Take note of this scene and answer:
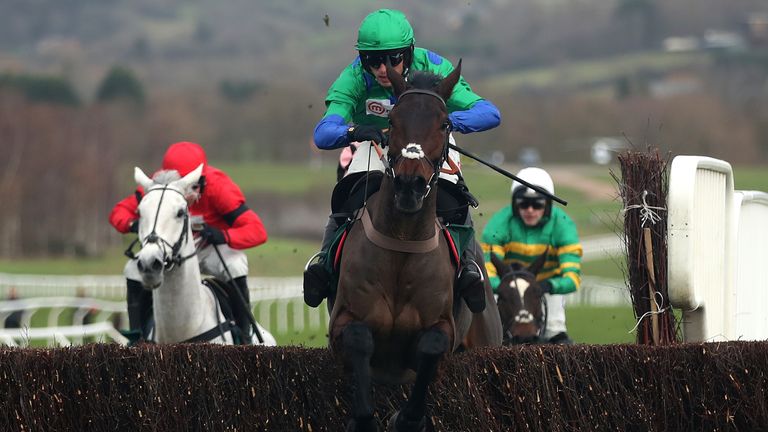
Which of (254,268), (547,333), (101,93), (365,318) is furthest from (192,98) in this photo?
(365,318)

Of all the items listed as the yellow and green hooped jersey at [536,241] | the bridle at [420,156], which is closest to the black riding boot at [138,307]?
the yellow and green hooped jersey at [536,241]

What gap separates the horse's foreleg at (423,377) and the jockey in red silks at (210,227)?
3063 mm

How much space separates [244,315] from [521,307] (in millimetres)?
1958

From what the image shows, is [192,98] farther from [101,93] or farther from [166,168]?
[166,168]

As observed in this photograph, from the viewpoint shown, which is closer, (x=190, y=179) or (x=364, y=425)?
(x=364, y=425)

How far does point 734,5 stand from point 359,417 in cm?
7771

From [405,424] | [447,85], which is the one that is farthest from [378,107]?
[405,424]

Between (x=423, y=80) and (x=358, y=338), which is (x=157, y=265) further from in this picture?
(x=423, y=80)

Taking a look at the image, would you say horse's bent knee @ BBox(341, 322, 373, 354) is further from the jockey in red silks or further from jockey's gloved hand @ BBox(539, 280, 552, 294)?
jockey's gloved hand @ BBox(539, 280, 552, 294)

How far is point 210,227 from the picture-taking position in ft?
31.0

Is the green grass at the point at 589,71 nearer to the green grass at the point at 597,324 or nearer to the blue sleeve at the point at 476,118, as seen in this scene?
the green grass at the point at 597,324

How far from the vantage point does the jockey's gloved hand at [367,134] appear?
6.43 m

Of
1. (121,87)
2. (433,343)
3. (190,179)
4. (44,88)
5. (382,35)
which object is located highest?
(44,88)

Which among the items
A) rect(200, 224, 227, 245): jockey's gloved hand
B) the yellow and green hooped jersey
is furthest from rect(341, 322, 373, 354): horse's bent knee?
the yellow and green hooped jersey
